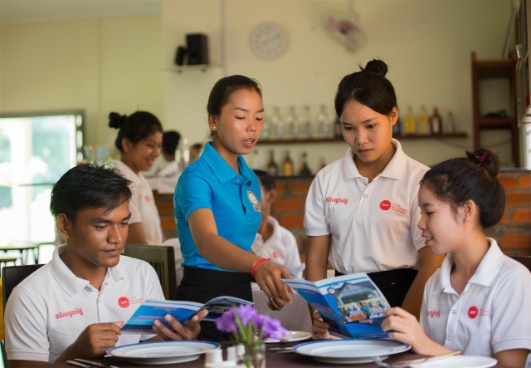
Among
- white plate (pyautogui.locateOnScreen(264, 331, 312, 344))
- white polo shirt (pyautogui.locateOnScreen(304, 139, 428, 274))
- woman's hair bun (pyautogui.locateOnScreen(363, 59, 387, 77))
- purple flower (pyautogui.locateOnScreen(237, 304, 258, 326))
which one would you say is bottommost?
white plate (pyautogui.locateOnScreen(264, 331, 312, 344))

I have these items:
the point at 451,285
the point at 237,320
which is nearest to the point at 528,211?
the point at 451,285

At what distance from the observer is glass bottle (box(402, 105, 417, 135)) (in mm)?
7844

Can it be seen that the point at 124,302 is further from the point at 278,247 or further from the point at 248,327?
the point at 278,247

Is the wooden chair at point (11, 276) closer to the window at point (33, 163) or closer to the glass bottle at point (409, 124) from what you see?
the glass bottle at point (409, 124)

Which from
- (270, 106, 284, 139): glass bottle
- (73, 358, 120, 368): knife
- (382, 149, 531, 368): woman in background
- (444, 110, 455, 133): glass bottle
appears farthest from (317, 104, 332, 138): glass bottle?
(73, 358, 120, 368): knife

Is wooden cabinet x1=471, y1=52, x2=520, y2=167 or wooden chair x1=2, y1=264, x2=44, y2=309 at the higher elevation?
wooden cabinet x1=471, y1=52, x2=520, y2=167

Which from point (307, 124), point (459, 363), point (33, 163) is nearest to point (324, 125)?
point (307, 124)

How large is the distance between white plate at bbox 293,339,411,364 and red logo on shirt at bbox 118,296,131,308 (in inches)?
23.8

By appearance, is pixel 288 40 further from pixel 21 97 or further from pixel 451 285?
pixel 451 285

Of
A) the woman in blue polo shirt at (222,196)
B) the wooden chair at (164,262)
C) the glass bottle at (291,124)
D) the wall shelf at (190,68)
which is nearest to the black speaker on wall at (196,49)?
the wall shelf at (190,68)

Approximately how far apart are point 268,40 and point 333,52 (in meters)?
0.68

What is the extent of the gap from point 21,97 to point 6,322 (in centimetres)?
953

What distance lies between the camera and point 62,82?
11.0m

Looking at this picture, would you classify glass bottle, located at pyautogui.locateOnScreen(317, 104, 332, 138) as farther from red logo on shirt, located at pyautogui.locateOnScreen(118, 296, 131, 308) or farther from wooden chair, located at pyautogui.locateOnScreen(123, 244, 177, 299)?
red logo on shirt, located at pyautogui.locateOnScreen(118, 296, 131, 308)
